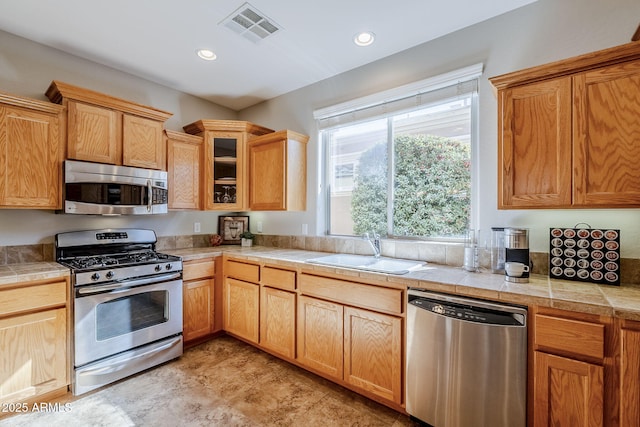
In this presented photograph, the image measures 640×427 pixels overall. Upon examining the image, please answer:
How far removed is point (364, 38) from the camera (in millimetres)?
2355

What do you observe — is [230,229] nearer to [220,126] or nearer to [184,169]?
[184,169]

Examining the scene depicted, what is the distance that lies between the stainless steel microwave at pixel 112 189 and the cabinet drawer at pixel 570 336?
2996mm

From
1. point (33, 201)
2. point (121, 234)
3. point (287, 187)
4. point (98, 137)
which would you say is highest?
point (98, 137)

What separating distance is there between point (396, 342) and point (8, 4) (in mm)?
3446

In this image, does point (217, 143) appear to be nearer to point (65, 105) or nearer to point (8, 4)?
point (65, 105)

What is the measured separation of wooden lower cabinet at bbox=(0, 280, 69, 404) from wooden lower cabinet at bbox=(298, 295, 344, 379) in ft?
5.50

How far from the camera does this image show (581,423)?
51.4 inches

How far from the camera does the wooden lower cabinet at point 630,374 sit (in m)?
1.21

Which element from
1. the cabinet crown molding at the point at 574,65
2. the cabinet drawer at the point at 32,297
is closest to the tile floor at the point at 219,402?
the cabinet drawer at the point at 32,297

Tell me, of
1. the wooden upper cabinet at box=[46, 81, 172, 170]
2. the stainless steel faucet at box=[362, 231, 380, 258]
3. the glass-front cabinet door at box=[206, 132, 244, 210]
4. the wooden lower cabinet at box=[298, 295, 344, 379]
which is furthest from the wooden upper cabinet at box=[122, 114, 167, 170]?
the stainless steel faucet at box=[362, 231, 380, 258]

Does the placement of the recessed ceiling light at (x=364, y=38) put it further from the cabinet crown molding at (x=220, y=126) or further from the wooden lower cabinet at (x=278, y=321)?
Result: the wooden lower cabinet at (x=278, y=321)

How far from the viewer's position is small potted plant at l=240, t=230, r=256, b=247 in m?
3.52

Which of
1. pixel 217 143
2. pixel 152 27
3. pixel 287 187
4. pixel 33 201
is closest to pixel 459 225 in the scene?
pixel 287 187

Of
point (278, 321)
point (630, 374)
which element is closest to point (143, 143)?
point (278, 321)
